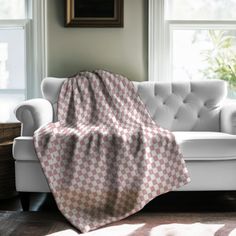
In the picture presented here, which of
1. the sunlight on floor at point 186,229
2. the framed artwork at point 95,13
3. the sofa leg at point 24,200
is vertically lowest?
the sunlight on floor at point 186,229

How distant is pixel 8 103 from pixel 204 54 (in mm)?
1848

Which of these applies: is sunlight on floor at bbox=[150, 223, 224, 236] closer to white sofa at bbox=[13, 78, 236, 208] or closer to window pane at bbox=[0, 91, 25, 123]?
white sofa at bbox=[13, 78, 236, 208]

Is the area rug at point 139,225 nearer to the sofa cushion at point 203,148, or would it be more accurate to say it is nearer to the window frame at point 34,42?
the sofa cushion at point 203,148

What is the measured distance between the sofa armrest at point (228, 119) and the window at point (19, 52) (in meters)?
1.64

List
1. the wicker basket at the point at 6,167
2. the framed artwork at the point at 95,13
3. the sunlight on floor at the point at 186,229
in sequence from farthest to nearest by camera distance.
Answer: the framed artwork at the point at 95,13, the wicker basket at the point at 6,167, the sunlight on floor at the point at 186,229

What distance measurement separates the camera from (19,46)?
13.8 feet

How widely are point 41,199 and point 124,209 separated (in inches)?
33.2

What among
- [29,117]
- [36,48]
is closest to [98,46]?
[36,48]

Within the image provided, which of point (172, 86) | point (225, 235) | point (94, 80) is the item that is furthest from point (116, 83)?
point (225, 235)

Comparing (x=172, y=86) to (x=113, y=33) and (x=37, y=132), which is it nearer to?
(x=113, y=33)

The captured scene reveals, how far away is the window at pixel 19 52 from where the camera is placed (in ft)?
13.4

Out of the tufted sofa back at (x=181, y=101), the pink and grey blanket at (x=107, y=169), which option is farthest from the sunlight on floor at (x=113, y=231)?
the tufted sofa back at (x=181, y=101)

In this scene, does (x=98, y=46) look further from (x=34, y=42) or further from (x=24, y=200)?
(x=24, y=200)

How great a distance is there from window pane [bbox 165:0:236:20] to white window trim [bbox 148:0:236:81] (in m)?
0.06
